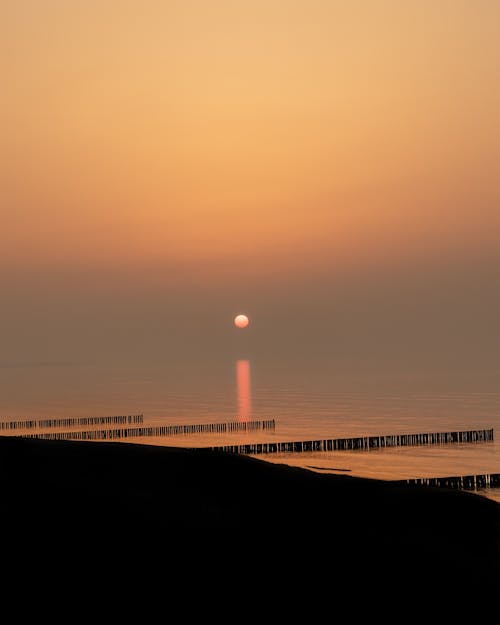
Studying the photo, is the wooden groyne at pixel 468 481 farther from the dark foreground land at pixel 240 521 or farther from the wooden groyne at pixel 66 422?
the wooden groyne at pixel 66 422

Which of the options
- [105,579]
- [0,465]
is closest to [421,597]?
[105,579]

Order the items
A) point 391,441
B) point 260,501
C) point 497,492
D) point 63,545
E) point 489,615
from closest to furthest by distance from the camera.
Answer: point 489,615
point 63,545
point 260,501
point 497,492
point 391,441

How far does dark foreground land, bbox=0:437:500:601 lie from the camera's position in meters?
6.54

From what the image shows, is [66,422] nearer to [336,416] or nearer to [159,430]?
[159,430]

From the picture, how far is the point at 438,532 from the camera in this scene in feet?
23.2

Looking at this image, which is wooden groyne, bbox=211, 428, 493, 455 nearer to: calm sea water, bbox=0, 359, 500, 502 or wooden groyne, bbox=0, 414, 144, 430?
calm sea water, bbox=0, 359, 500, 502

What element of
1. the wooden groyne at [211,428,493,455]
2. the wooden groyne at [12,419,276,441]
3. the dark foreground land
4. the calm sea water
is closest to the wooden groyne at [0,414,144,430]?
the calm sea water

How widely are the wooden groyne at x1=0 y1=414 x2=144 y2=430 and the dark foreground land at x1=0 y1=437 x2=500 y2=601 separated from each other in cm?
11640

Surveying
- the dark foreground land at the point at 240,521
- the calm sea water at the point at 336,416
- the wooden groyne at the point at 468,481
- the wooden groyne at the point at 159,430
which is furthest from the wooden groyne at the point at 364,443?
the dark foreground land at the point at 240,521

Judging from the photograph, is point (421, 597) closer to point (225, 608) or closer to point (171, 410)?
point (225, 608)

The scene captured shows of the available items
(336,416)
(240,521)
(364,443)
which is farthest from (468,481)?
(336,416)

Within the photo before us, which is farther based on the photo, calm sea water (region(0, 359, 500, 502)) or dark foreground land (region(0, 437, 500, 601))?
calm sea water (region(0, 359, 500, 502))

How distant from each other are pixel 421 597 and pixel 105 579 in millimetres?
2343

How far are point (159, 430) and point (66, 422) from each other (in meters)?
20.7
